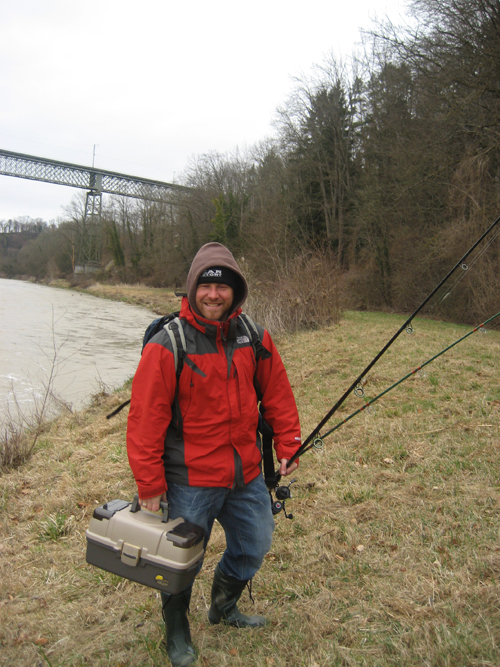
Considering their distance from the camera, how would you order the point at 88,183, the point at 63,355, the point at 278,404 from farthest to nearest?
the point at 88,183, the point at 63,355, the point at 278,404

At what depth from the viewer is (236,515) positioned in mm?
2459

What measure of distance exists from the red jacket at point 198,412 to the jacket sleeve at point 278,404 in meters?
0.12

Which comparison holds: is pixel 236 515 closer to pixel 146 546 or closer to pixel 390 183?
pixel 146 546

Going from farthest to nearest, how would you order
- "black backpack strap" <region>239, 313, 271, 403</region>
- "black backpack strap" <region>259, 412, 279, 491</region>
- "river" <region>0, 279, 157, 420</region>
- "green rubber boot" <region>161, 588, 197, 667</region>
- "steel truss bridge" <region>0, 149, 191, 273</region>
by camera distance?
"steel truss bridge" <region>0, 149, 191, 273</region>, "river" <region>0, 279, 157, 420</region>, "black backpack strap" <region>259, 412, 279, 491</region>, "black backpack strap" <region>239, 313, 271, 403</region>, "green rubber boot" <region>161, 588, 197, 667</region>

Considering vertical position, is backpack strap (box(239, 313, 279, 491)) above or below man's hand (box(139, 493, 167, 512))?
above

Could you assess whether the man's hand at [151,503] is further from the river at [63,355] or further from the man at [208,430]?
the river at [63,355]

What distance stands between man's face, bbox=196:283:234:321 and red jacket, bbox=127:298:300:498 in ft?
0.21

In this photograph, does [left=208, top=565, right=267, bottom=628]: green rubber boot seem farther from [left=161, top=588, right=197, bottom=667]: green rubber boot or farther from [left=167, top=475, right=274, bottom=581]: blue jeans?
[left=161, top=588, right=197, bottom=667]: green rubber boot

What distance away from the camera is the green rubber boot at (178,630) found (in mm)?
2355

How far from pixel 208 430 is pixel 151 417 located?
0.89ft

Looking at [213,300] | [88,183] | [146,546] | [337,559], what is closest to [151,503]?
[146,546]

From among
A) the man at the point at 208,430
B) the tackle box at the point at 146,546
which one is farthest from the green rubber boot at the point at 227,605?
the tackle box at the point at 146,546

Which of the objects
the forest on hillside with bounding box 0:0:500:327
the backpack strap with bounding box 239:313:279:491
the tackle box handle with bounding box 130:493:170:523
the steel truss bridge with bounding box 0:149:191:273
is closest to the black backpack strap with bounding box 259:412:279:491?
the backpack strap with bounding box 239:313:279:491

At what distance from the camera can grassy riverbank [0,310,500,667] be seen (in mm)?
2379
